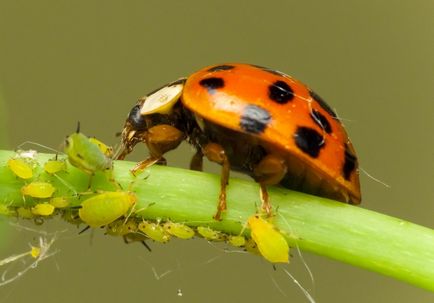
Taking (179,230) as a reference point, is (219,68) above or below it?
above

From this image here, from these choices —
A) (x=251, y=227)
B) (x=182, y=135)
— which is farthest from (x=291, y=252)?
(x=182, y=135)

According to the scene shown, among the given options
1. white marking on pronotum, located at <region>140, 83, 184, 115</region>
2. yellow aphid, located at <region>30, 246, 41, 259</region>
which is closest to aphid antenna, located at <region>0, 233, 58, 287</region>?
yellow aphid, located at <region>30, 246, 41, 259</region>

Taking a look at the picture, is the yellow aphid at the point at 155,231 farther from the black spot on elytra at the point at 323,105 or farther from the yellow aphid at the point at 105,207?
the black spot on elytra at the point at 323,105

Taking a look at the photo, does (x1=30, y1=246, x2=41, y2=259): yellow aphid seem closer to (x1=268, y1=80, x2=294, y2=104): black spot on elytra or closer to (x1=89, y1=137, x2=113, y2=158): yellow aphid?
(x1=89, y1=137, x2=113, y2=158): yellow aphid

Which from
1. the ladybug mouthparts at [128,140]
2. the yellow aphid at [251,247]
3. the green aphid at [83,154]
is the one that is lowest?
the yellow aphid at [251,247]

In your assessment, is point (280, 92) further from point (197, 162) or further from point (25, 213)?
point (25, 213)

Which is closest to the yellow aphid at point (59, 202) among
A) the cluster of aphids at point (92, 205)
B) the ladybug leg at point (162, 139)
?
the cluster of aphids at point (92, 205)

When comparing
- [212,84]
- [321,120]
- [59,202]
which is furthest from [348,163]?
[59,202]
